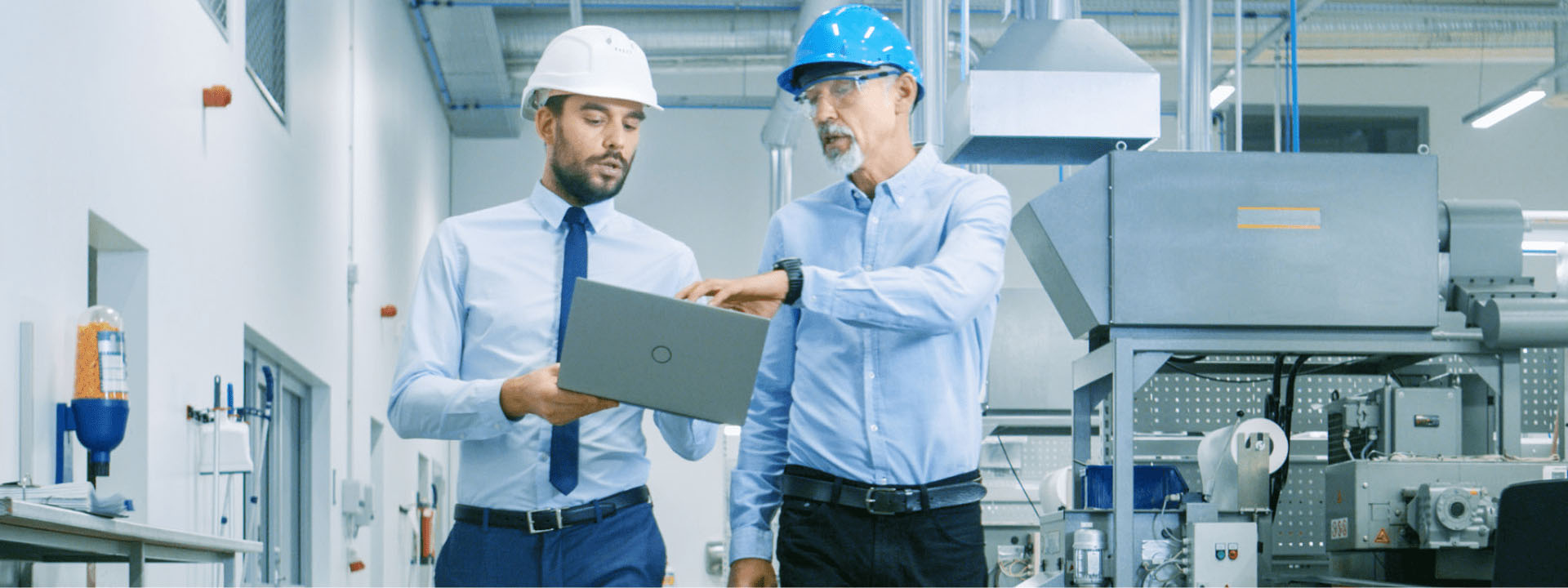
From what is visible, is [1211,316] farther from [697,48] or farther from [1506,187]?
[1506,187]

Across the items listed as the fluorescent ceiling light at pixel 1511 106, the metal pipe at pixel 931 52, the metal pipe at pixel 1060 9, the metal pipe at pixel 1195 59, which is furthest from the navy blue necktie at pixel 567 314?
the fluorescent ceiling light at pixel 1511 106

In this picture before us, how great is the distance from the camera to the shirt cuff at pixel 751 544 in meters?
2.17

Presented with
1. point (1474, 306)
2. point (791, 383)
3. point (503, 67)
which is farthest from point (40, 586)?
point (503, 67)

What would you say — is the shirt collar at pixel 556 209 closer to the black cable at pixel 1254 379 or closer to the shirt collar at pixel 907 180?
the shirt collar at pixel 907 180

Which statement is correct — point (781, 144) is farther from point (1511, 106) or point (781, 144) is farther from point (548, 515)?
point (548, 515)

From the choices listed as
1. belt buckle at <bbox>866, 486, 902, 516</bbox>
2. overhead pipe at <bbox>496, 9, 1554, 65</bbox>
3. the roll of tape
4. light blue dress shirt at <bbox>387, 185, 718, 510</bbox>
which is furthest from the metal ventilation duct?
overhead pipe at <bbox>496, 9, 1554, 65</bbox>

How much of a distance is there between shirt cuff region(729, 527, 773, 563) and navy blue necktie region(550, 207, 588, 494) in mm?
315

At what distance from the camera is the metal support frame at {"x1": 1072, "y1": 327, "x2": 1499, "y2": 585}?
338 centimetres

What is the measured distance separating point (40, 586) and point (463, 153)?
7.92m

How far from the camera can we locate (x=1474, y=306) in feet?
11.5

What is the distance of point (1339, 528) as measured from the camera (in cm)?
343

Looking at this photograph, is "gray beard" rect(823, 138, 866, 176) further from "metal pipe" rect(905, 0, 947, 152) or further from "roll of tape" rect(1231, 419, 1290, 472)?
"metal pipe" rect(905, 0, 947, 152)

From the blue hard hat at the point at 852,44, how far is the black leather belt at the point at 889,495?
0.57m

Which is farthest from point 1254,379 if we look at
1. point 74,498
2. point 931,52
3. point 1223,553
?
point 74,498
